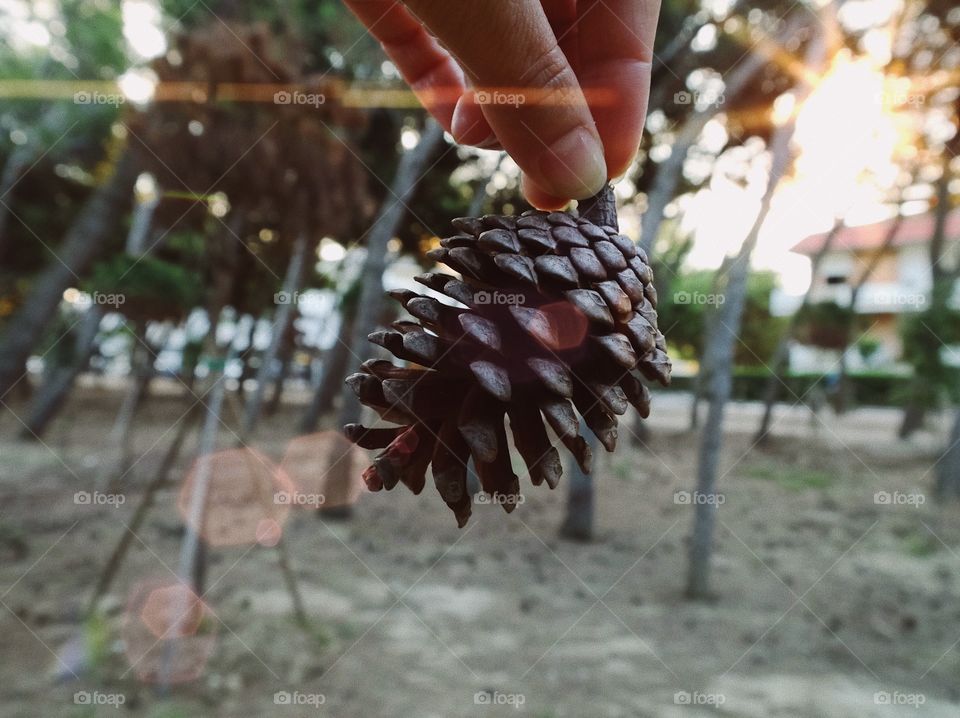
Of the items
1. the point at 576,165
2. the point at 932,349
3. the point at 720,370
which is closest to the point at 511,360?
the point at 576,165

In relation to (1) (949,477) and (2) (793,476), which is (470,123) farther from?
(2) (793,476)

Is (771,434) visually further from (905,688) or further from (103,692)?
(103,692)

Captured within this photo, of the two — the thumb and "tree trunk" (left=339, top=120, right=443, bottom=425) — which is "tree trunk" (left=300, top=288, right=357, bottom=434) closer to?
"tree trunk" (left=339, top=120, right=443, bottom=425)

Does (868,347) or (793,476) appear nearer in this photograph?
(793,476)

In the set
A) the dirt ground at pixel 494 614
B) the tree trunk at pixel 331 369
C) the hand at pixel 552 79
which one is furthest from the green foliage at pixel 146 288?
the hand at pixel 552 79

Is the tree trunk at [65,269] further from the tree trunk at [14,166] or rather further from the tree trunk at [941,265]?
the tree trunk at [941,265]

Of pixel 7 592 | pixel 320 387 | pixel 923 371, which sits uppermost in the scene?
pixel 923 371

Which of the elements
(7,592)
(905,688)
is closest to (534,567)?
(905,688)
